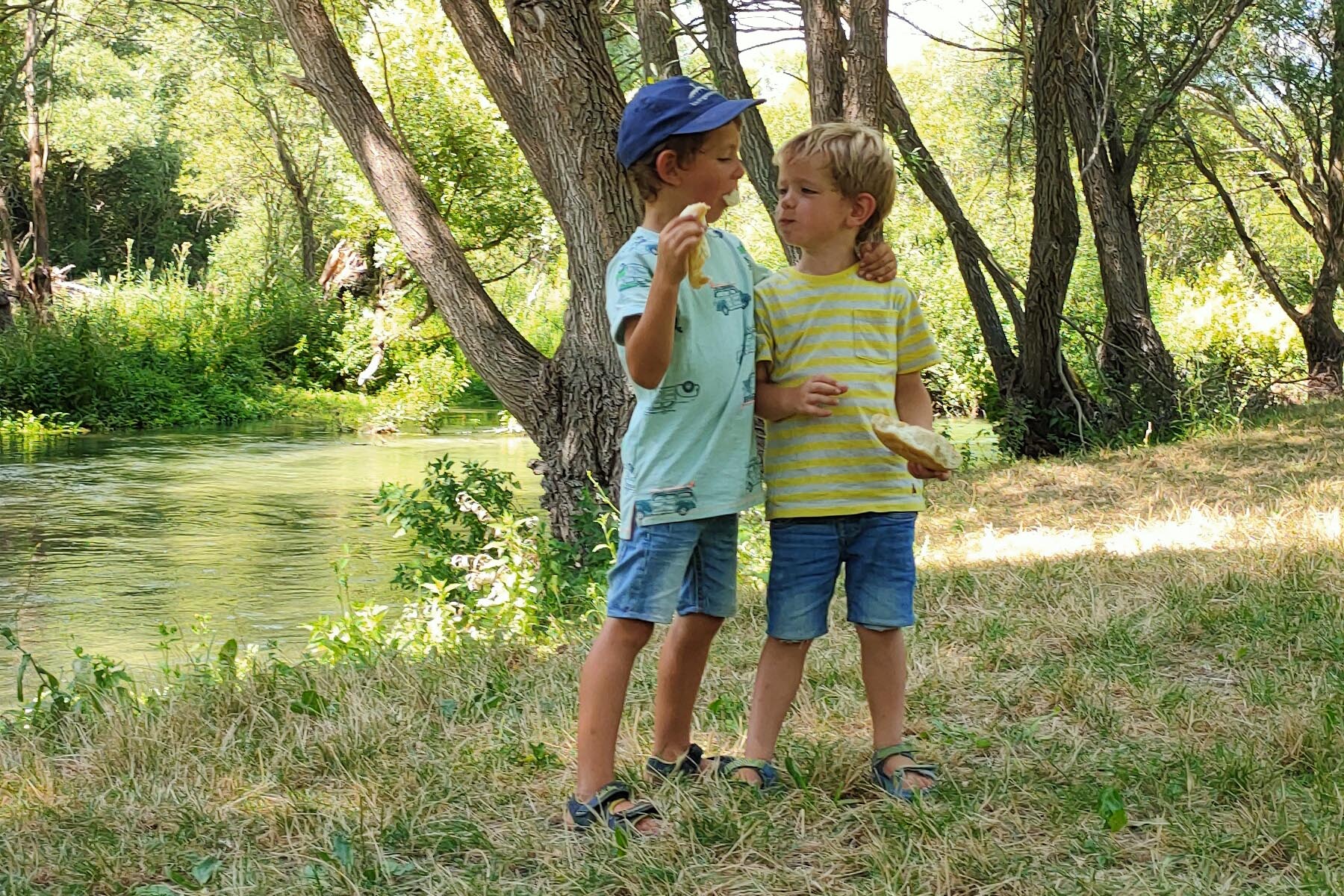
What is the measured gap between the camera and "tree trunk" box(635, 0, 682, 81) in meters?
8.50

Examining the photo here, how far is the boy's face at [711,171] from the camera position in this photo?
280 cm

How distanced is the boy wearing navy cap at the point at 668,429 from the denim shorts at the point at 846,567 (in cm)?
15

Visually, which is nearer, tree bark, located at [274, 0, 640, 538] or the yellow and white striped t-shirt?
the yellow and white striped t-shirt

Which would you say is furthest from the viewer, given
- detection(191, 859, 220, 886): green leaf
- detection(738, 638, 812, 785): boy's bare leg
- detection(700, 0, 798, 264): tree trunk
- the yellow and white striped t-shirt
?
detection(700, 0, 798, 264): tree trunk

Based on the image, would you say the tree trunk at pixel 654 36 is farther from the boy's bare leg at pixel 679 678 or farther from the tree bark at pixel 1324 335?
the tree bark at pixel 1324 335

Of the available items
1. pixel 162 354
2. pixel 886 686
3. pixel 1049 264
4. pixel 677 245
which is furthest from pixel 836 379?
pixel 162 354

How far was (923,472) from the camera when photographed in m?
2.87

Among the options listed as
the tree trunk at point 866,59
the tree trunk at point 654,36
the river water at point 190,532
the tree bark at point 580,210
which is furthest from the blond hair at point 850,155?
the tree trunk at point 654,36

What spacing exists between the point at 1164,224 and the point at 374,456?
13.3 meters

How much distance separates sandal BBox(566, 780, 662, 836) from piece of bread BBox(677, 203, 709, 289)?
105 centimetres

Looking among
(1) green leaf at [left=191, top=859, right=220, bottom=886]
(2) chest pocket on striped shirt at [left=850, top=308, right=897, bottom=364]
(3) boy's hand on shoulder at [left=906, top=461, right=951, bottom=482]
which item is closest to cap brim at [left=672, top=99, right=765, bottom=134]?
(2) chest pocket on striped shirt at [left=850, top=308, right=897, bottom=364]

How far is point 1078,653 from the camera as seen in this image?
4016mm

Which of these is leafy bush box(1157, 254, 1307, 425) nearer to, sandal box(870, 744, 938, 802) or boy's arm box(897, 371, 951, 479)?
boy's arm box(897, 371, 951, 479)

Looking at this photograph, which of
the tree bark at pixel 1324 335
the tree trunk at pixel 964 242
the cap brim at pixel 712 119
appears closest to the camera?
the cap brim at pixel 712 119
